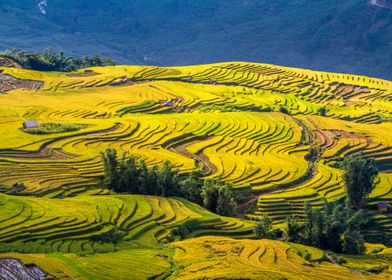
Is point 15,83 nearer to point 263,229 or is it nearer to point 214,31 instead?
point 263,229

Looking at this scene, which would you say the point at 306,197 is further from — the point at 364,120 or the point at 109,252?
the point at 364,120

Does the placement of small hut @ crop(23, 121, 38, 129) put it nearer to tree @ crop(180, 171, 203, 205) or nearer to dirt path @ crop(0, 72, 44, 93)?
tree @ crop(180, 171, 203, 205)

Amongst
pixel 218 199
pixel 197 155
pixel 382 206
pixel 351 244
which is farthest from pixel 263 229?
pixel 197 155

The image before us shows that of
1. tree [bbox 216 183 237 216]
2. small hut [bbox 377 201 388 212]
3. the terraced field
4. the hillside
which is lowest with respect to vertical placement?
the terraced field

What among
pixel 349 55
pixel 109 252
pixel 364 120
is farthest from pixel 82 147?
pixel 349 55

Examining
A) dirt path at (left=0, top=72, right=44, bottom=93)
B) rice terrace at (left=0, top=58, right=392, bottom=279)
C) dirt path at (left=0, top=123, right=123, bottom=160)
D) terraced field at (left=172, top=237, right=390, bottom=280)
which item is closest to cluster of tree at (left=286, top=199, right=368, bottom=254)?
rice terrace at (left=0, top=58, right=392, bottom=279)

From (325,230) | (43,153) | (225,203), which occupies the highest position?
(43,153)

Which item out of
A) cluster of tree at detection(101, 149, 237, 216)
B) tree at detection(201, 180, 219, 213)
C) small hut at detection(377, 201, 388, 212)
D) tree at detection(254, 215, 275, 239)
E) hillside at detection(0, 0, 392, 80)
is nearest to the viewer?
tree at detection(254, 215, 275, 239)
